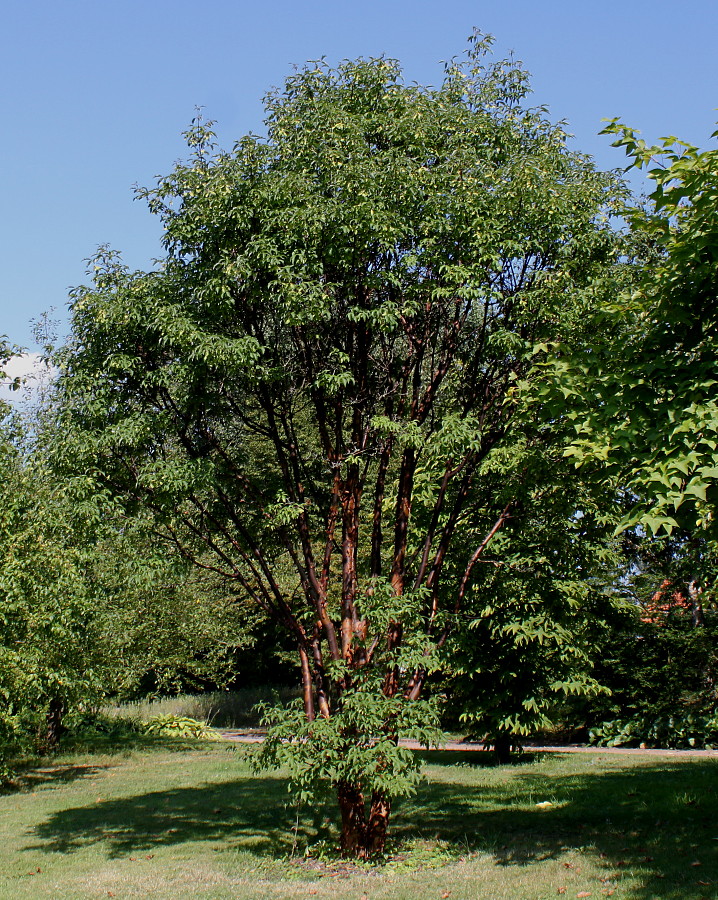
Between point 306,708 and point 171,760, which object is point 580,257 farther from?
point 171,760

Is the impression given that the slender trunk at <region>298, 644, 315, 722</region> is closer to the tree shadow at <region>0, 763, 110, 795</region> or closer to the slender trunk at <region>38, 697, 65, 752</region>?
the tree shadow at <region>0, 763, 110, 795</region>

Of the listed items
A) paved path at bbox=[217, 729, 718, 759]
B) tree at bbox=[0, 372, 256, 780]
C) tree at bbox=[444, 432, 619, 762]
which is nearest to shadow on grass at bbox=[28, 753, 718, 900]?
tree at bbox=[444, 432, 619, 762]

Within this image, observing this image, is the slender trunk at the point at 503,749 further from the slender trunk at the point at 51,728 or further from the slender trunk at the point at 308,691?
the slender trunk at the point at 51,728

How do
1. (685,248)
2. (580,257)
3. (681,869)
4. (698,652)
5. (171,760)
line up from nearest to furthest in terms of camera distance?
(685,248) < (681,869) < (580,257) < (698,652) < (171,760)

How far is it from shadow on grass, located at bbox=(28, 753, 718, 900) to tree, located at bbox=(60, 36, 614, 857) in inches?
61.7

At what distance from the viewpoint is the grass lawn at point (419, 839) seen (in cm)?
656

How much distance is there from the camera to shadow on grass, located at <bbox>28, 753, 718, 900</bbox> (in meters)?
6.92

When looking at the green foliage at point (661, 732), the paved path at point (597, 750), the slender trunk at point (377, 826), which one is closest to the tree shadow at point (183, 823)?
the slender trunk at point (377, 826)

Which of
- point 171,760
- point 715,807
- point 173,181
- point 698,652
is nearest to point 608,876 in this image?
point 715,807

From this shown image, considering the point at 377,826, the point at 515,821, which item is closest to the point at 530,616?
the point at 515,821

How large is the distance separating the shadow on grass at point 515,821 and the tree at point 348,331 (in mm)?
1567

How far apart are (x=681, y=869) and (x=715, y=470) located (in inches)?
147

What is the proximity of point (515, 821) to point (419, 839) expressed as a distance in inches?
52.6

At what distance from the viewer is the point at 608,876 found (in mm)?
6402
